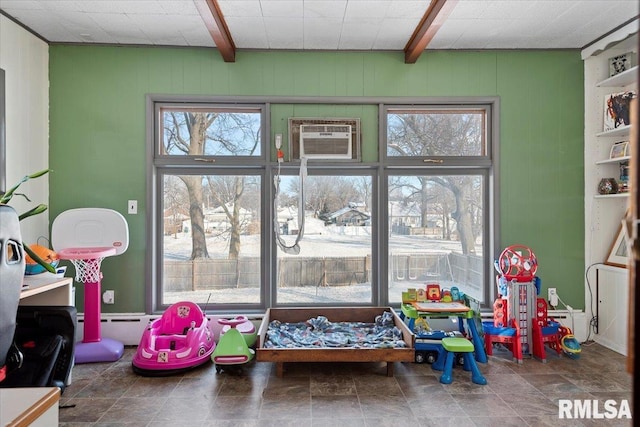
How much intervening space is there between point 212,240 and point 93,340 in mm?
1243

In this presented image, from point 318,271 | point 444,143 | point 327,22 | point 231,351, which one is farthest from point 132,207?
point 444,143

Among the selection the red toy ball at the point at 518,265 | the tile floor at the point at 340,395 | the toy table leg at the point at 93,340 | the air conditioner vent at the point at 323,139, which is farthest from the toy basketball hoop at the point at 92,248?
the red toy ball at the point at 518,265

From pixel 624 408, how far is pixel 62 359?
11.4 ft

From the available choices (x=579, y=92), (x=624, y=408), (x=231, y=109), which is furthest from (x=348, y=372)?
(x=579, y=92)

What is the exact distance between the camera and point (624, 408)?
2.38 meters

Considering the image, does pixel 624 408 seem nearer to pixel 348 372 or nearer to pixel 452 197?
pixel 348 372

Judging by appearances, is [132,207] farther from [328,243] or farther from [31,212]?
[328,243]

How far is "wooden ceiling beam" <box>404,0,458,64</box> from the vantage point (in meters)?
2.67

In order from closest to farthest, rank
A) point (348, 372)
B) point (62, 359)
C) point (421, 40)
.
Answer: point (62, 359), point (348, 372), point (421, 40)

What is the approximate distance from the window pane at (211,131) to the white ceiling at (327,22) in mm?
604

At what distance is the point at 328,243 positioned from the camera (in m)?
3.67

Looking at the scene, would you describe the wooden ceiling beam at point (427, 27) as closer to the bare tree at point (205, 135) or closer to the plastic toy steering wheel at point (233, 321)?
the bare tree at point (205, 135)

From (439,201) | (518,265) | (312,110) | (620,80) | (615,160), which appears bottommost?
(518,265)

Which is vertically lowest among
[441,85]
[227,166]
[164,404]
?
[164,404]
